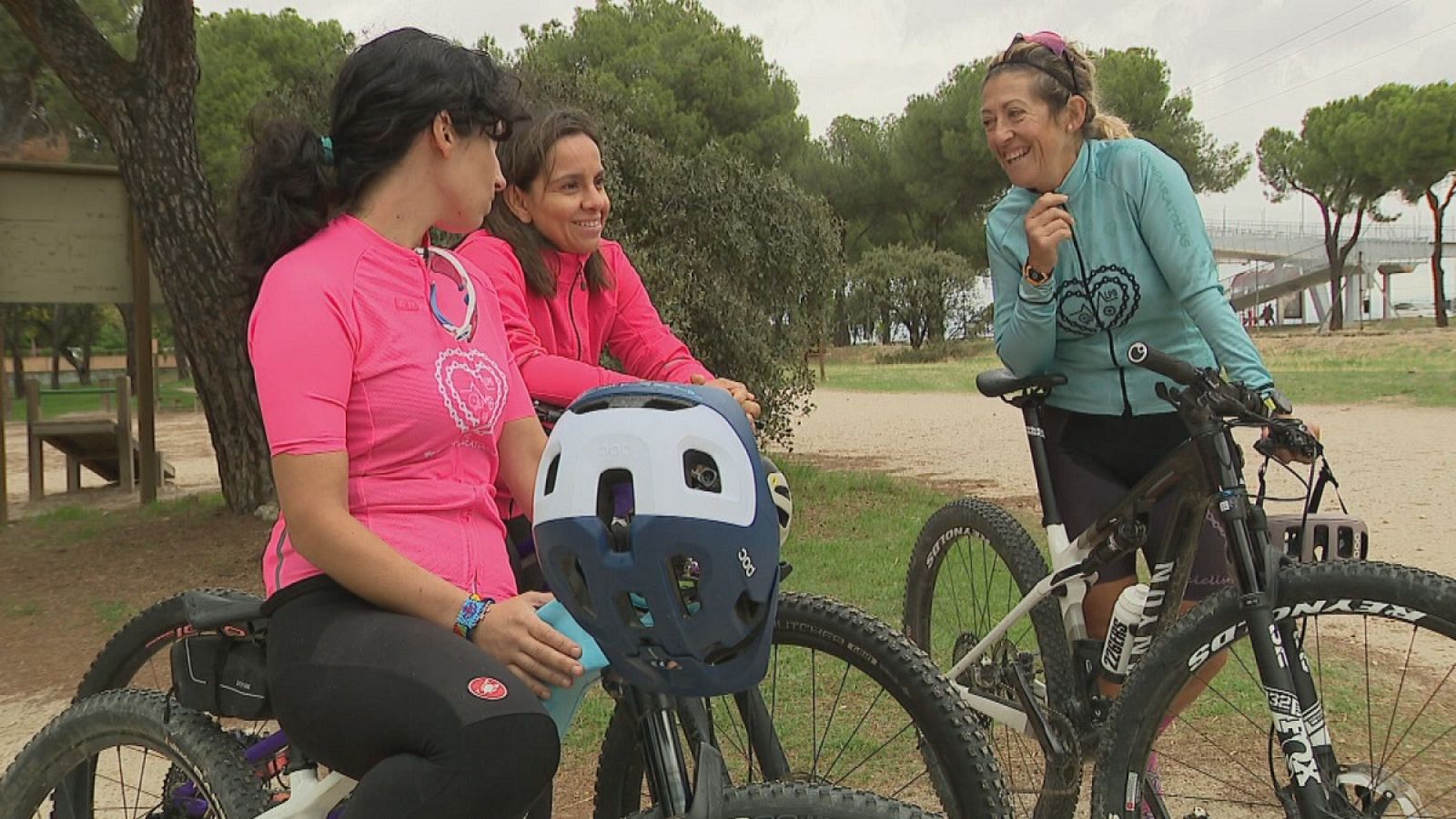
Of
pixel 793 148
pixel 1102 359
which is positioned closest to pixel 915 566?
pixel 1102 359

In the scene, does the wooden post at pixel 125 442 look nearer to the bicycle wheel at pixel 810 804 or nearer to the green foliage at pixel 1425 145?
the bicycle wheel at pixel 810 804

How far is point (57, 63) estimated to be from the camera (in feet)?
27.7

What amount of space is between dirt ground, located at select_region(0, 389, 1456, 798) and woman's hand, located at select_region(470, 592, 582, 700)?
3.80 m

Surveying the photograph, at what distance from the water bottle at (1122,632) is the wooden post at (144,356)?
29.3ft

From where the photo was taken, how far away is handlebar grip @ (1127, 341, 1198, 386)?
2.51 m

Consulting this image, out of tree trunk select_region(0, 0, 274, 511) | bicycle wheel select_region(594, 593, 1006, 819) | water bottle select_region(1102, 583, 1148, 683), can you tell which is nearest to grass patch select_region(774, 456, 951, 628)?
water bottle select_region(1102, 583, 1148, 683)

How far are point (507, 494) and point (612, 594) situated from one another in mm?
1156

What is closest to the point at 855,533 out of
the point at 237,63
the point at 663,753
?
the point at 663,753

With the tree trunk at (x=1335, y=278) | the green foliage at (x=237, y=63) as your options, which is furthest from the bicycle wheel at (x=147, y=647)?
the tree trunk at (x=1335, y=278)

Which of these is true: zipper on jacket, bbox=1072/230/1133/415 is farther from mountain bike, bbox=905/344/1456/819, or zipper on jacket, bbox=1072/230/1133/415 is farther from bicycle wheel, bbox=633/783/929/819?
bicycle wheel, bbox=633/783/929/819

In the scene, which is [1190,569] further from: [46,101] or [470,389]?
[46,101]

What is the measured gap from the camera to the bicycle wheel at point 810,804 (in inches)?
61.8

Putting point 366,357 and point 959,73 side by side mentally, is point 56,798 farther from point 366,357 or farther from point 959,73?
point 959,73

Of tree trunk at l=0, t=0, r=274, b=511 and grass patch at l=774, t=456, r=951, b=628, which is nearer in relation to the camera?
grass patch at l=774, t=456, r=951, b=628
